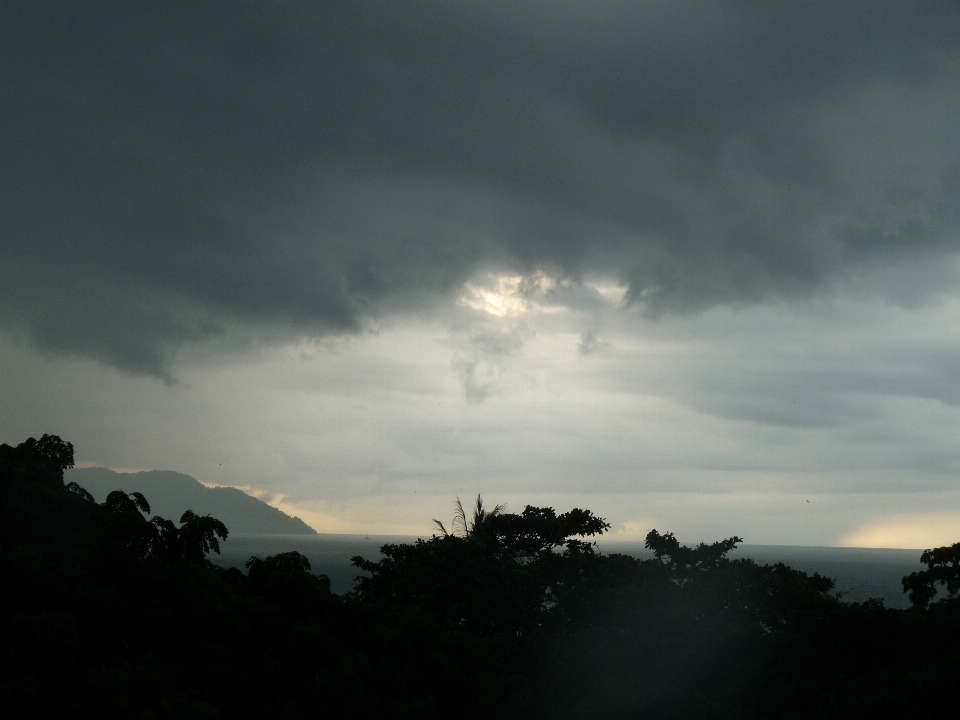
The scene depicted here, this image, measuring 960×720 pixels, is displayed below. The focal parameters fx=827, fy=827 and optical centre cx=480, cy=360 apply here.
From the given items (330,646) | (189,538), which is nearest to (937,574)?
(330,646)

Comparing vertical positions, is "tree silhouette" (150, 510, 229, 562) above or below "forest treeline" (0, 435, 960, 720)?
above

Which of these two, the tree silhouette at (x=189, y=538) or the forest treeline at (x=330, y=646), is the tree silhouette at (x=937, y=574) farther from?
the tree silhouette at (x=189, y=538)

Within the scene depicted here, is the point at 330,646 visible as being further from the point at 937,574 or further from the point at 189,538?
the point at 937,574

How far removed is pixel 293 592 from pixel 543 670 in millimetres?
6305

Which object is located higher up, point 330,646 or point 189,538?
point 189,538

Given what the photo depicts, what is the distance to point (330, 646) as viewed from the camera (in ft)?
53.1

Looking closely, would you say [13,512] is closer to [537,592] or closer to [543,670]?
[543,670]

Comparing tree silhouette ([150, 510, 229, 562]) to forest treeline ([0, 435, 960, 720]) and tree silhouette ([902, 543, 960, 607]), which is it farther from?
tree silhouette ([902, 543, 960, 607])

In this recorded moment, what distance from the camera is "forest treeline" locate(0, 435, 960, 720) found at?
44.2ft

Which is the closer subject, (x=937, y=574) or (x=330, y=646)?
(x=330, y=646)

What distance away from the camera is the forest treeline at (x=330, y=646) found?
13.5 meters

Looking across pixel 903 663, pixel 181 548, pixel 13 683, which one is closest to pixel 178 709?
pixel 13 683

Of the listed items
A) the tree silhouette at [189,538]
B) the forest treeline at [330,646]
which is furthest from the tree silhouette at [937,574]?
the tree silhouette at [189,538]

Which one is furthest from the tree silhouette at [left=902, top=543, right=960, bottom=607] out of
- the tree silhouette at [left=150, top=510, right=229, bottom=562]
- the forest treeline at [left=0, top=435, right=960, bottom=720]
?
the tree silhouette at [left=150, top=510, right=229, bottom=562]
